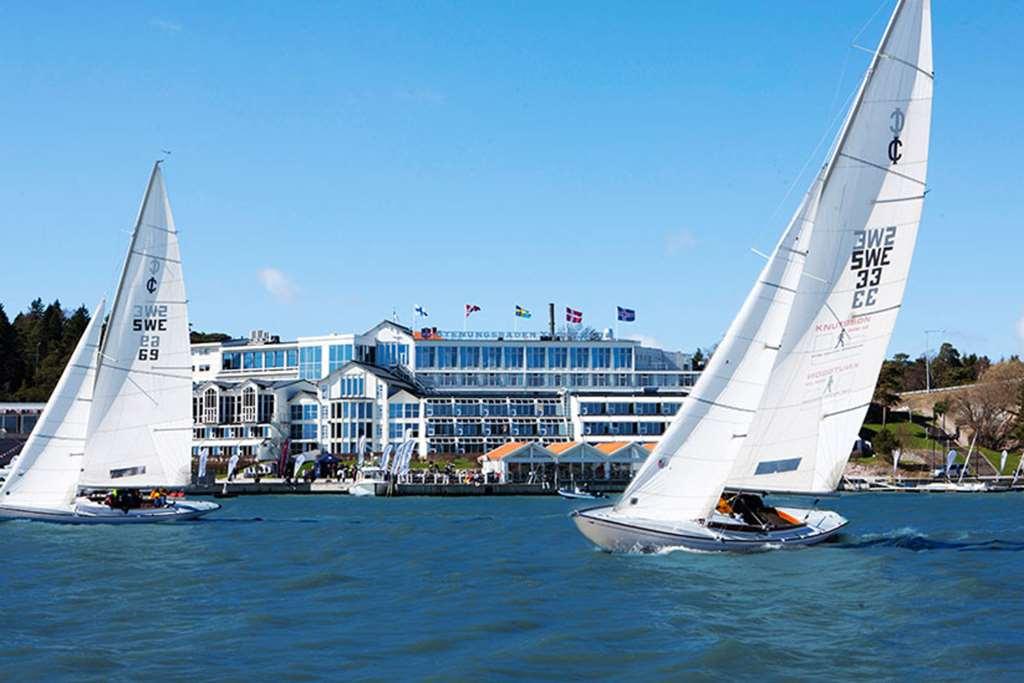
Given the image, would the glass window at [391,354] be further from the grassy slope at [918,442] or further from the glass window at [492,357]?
the grassy slope at [918,442]

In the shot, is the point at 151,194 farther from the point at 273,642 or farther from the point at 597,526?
the point at 273,642

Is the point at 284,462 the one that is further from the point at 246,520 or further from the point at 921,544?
the point at 921,544

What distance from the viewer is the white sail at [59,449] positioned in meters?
41.8

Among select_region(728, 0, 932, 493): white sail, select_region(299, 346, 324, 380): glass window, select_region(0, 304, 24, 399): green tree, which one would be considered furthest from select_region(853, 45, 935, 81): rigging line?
select_region(0, 304, 24, 399): green tree

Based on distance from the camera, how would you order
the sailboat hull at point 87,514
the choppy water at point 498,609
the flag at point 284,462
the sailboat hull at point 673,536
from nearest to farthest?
1. the choppy water at point 498,609
2. the sailboat hull at point 673,536
3. the sailboat hull at point 87,514
4. the flag at point 284,462

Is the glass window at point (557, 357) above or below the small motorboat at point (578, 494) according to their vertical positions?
above

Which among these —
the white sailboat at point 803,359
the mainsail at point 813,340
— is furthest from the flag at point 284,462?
the mainsail at point 813,340

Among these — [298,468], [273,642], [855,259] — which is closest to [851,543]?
[855,259]

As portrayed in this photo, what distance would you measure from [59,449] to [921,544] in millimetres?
26645

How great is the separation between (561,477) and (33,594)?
67229mm

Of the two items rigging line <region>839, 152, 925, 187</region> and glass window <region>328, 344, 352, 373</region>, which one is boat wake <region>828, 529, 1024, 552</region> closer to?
rigging line <region>839, 152, 925, 187</region>

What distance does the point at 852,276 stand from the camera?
2978cm

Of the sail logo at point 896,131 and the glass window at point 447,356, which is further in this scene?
the glass window at point 447,356

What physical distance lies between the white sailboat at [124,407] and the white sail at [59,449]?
0.03 meters
